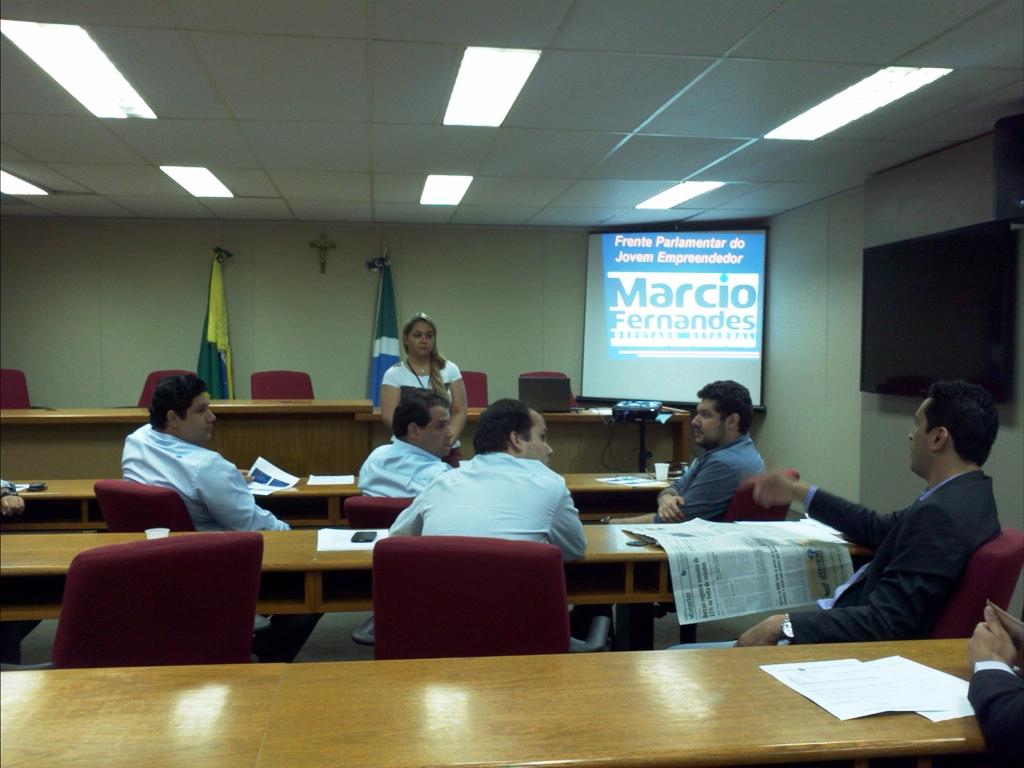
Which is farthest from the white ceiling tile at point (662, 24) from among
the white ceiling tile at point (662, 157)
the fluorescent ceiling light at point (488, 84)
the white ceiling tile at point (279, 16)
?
the white ceiling tile at point (662, 157)

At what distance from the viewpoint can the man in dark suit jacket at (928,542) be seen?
1.70m

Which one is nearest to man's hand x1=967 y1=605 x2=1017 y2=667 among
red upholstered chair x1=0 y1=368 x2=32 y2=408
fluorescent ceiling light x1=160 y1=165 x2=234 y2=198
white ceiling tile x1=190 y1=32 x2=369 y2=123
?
white ceiling tile x1=190 y1=32 x2=369 y2=123

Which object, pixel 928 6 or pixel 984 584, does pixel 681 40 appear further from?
pixel 984 584

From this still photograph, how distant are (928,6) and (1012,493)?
8.84 feet

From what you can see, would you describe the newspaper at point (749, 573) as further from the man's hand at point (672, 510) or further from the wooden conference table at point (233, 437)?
the wooden conference table at point (233, 437)

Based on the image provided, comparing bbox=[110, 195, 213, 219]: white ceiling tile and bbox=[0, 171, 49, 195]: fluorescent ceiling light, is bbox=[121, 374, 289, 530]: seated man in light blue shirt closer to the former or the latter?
bbox=[0, 171, 49, 195]: fluorescent ceiling light

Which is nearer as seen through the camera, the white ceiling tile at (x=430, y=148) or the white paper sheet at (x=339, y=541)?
the white paper sheet at (x=339, y=541)

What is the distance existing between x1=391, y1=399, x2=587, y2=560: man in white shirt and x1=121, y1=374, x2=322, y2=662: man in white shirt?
779 millimetres

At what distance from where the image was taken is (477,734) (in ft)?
3.78

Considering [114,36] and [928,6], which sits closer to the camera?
[928,6]

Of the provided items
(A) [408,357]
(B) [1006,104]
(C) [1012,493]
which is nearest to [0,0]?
(A) [408,357]

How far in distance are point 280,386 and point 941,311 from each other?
4.50 metres

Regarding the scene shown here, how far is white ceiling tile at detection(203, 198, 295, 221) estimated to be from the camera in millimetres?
6695

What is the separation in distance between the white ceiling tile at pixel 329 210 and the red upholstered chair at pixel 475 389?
1.71 m
